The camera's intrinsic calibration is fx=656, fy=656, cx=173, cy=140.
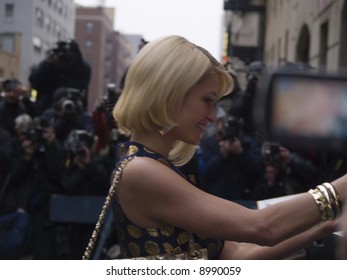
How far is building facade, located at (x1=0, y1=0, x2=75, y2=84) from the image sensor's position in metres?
5.88

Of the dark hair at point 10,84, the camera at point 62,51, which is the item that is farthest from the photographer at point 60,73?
the dark hair at point 10,84

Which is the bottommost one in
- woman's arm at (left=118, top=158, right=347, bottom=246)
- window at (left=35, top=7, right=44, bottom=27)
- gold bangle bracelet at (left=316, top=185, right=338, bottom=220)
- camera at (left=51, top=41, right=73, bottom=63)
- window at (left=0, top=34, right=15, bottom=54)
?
woman's arm at (left=118, top=158, right=347, bottom=246)

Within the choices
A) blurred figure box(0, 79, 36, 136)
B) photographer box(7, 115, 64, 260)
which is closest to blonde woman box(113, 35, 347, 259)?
photographer box(7, 115, 64, 260)

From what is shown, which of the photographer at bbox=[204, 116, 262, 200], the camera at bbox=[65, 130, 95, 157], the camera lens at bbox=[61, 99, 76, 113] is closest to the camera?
the photographer at bbox=[204, 116, 262, 200]

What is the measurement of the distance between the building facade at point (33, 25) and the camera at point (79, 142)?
1.12 m

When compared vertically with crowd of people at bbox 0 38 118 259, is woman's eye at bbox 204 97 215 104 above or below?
above

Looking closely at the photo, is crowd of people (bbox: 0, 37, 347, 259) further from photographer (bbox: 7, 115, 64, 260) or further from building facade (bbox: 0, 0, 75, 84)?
building facade (bbox: 0, 0, 75, 84)

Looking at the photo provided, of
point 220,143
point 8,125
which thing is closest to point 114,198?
point 220,143

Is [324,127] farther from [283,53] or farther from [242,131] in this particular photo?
[283,53]

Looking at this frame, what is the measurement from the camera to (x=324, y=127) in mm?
619

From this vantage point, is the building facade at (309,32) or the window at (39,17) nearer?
the window at (39,17)

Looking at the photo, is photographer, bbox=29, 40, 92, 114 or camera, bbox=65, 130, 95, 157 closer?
camera, bbox=65, 130, 95, 157

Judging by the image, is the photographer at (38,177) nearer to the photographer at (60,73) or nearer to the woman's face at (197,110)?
the photographer at (60,73)

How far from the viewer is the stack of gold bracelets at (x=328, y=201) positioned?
119 centimetres
